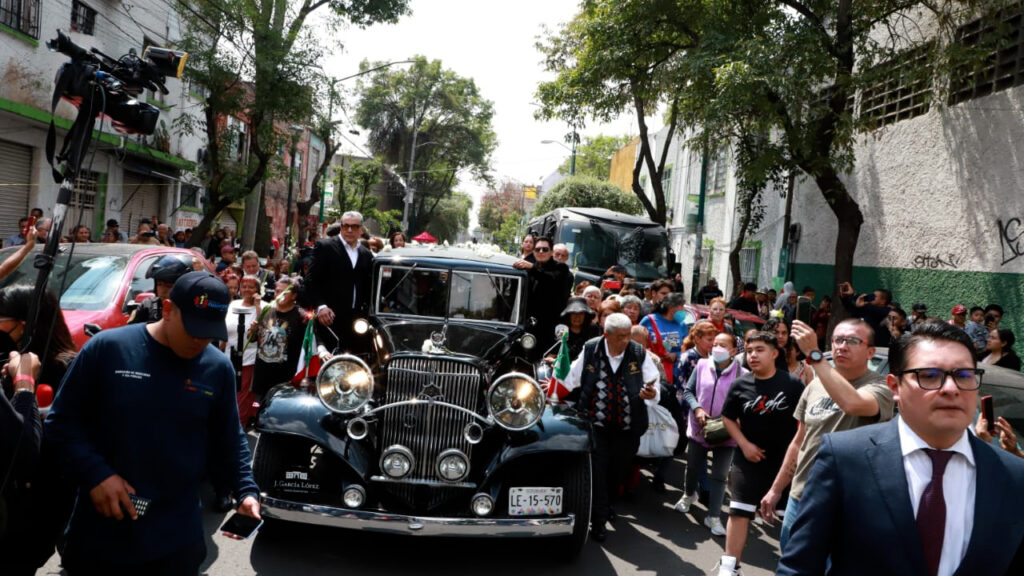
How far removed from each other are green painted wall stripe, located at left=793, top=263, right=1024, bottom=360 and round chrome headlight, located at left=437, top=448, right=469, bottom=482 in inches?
421

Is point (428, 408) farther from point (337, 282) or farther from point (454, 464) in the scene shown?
point (337, 282)

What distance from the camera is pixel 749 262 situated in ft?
79.5

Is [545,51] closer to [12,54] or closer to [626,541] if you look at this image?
[12,54]

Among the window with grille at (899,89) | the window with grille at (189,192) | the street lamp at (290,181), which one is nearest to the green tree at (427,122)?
the street lamp at (290,181)

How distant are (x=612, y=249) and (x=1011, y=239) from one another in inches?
293

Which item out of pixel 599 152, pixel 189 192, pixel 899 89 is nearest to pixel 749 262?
pixel 899 89

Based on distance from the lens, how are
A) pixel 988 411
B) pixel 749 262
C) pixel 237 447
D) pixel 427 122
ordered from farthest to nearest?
pixel 427 122
pixel 749 262
pixel 988 411
pixel 237 447

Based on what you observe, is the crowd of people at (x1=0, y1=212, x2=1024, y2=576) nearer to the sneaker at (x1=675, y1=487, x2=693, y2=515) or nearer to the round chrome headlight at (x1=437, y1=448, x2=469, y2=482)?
the round chrome headlight at (x1=437, y1=448, x2=469, y2=482)

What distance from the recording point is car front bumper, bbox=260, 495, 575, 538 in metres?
4.68

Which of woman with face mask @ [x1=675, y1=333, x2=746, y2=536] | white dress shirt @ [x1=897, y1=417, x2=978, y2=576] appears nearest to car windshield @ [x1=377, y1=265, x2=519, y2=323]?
woman with face mask @ [x1=675, y1=333, x2=746, y2=536]

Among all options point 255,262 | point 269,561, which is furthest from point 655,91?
point 269,561

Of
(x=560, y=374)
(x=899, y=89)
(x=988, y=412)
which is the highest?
(x=899, y=89)

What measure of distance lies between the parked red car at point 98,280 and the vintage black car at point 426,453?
2577 millimetres

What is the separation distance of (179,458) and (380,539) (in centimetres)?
308
